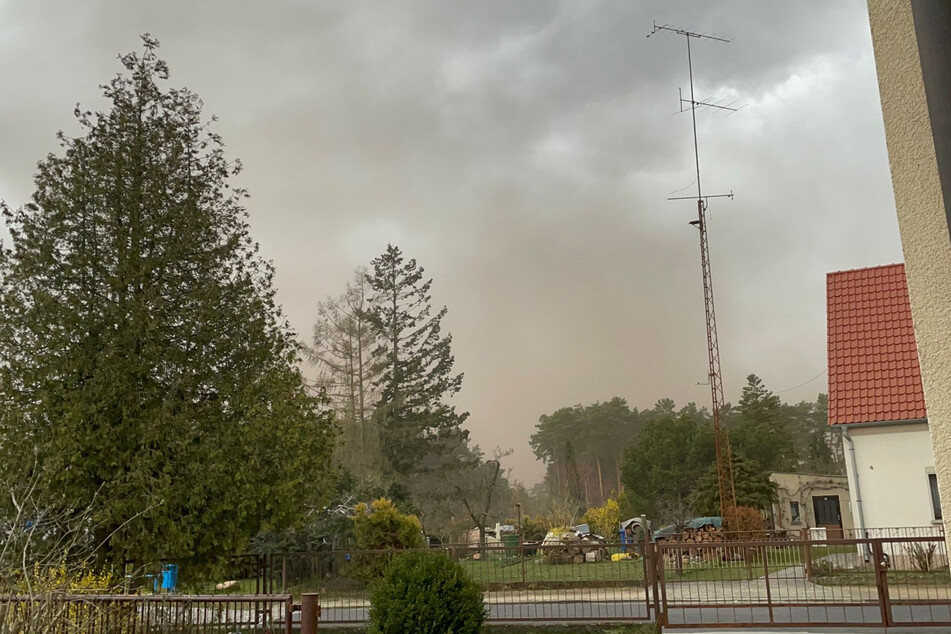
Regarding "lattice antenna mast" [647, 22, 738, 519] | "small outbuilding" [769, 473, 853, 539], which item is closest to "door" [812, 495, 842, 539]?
"small outbuilding" [769, 473, 853, 539]

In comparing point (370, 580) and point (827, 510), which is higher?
point (370, 580)

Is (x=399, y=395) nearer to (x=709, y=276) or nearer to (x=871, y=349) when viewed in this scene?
(x=709, y=276)

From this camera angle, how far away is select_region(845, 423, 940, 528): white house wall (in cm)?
1884

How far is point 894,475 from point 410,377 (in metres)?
27.7

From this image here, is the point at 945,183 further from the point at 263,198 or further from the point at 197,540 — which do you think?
the point at 263,198

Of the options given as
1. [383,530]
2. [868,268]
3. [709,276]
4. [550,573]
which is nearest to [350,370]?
[383,530]

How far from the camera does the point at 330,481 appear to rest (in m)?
13.5

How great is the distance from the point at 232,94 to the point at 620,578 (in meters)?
17.8

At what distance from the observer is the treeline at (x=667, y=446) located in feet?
160

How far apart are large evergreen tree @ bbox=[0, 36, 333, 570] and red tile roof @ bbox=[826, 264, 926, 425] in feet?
49.0

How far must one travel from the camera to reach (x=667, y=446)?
49344 millimetres

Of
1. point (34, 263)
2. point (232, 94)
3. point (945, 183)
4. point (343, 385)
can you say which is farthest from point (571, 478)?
point (945, 183)

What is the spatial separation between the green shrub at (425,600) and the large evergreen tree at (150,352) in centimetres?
319

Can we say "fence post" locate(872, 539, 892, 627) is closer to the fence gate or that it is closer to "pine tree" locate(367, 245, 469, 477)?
the fence gate
